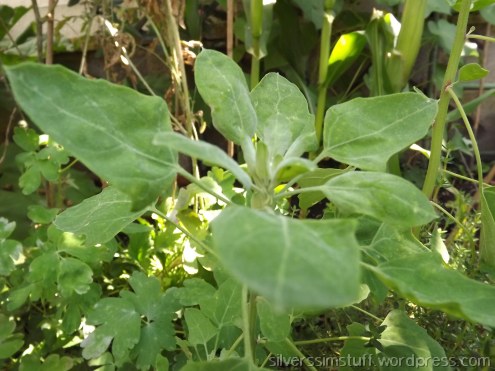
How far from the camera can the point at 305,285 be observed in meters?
0.26

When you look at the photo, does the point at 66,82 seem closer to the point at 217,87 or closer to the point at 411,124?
the point at 217,87

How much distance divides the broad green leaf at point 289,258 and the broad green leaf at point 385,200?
0.30 feet

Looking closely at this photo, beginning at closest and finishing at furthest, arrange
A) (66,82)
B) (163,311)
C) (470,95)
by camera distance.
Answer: (66,82) → (163,311) → (470,95)

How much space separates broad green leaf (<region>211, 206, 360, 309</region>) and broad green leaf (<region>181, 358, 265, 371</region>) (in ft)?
0.62

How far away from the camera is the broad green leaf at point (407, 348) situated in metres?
0.55

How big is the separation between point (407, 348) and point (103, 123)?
0.39 meters

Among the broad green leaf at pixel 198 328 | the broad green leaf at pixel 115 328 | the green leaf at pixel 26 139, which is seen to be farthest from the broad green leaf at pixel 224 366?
the green leaf at pixel 26 139

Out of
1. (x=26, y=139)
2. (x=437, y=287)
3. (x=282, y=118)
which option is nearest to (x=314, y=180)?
(x=282, y=118)

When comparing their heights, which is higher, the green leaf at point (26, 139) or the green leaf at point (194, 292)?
the green leaf at point (26, 139)

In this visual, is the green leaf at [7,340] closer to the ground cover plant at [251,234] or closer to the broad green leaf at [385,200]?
the ground cover plant at [251,234]

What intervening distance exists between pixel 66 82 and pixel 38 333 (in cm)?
74

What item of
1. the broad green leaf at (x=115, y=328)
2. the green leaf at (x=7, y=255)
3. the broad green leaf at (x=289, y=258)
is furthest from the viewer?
the green leaf at (x=7, y=255)

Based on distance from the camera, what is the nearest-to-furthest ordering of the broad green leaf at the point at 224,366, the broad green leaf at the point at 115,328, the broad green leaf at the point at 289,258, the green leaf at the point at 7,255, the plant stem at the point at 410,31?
the broad green leaf at the point at 289,258
the broad green leaf at the point at 224,366
the broad green leaf at the point at 115,328
the green leaf at the point at 7,255
the plant stem at the point at 410,31

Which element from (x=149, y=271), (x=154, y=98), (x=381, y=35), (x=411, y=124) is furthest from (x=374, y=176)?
(x=381, y=35)
